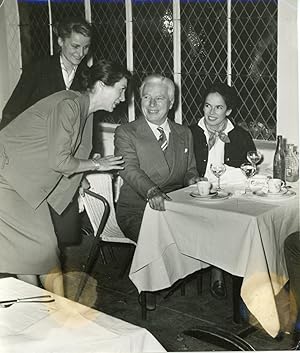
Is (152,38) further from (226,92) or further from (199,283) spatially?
(199,283)

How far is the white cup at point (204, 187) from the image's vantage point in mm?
1859

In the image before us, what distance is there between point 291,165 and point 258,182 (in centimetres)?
15

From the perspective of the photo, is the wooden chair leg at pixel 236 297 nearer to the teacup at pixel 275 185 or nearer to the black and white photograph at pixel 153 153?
the black and white photograph at pixel 153 153

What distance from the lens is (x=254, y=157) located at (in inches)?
71.8

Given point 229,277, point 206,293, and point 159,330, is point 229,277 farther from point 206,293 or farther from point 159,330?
point 159,330

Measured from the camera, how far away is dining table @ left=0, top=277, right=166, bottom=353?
45.8 inches

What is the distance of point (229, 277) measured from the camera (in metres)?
1.90

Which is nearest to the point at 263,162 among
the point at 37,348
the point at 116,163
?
the point at 116,163

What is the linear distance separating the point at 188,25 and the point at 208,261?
78 centimetres

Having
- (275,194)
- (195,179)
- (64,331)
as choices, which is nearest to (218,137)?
(195,179)

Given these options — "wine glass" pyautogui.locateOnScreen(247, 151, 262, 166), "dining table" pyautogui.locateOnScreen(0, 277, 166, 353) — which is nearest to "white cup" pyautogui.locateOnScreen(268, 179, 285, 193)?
"wine glass" pyautogui.locateOnScreen(247, 151, 262, 166)

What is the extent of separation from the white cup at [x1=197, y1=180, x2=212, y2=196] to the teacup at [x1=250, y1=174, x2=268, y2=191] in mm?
142

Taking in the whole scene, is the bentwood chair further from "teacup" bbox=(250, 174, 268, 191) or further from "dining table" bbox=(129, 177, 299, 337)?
"teacup" bbox=(250, 174, 268, 191)

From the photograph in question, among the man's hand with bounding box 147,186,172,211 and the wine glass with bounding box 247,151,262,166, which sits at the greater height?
the wine glass with bounding box 247,151,262,166
